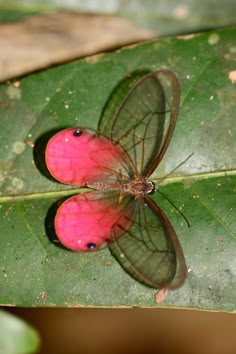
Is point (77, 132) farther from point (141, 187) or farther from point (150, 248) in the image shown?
point (150, 248)

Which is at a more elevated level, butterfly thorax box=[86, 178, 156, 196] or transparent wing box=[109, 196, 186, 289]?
butterfly thorax box=[86, 178, 156, 196]

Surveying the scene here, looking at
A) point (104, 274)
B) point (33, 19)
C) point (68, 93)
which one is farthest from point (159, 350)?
point (33, 19)

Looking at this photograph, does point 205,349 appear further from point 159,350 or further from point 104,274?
point 104,274

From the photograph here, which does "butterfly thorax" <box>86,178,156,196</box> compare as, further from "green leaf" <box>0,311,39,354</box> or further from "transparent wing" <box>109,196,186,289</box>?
"green leaf" <box>0,311,39,354</box>

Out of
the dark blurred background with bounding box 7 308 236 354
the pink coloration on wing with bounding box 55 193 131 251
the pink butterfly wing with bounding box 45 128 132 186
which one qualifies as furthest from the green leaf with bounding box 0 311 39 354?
the dark blurred background with bounding box 7 308 236 354

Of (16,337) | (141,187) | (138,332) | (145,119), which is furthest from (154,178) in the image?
(138,332)

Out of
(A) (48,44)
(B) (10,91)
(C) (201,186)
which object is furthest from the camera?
(A) (48,44)
